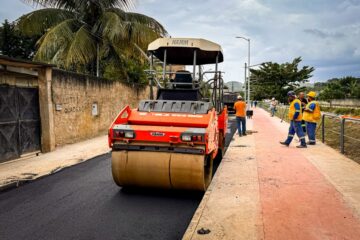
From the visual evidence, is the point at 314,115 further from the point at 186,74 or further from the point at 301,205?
the point at 301,205

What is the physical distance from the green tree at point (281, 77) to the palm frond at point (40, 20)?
44.2 meters

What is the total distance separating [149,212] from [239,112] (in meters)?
9.24

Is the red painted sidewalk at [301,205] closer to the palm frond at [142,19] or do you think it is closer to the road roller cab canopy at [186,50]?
the road roller cab canopy at [186,50]

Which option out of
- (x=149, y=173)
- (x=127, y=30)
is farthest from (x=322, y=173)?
(x=127, y=30)

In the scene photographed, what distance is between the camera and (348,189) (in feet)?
19.3

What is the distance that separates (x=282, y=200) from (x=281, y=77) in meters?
52.4

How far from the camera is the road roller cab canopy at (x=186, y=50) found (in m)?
7.21

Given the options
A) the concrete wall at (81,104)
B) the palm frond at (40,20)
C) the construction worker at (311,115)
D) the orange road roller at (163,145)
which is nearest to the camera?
the orange road roller at (163,145)

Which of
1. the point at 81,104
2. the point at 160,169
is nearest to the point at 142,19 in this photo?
the point at 81,104

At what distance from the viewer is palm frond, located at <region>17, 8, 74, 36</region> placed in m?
15.4

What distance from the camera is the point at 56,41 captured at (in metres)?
14.6

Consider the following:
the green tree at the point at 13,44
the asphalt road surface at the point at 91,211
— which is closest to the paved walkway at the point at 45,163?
the asphalt road surface at the point at 91,211

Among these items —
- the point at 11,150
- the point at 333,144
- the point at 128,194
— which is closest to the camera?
the point at 128,194

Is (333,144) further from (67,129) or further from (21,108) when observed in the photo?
(21,108)
